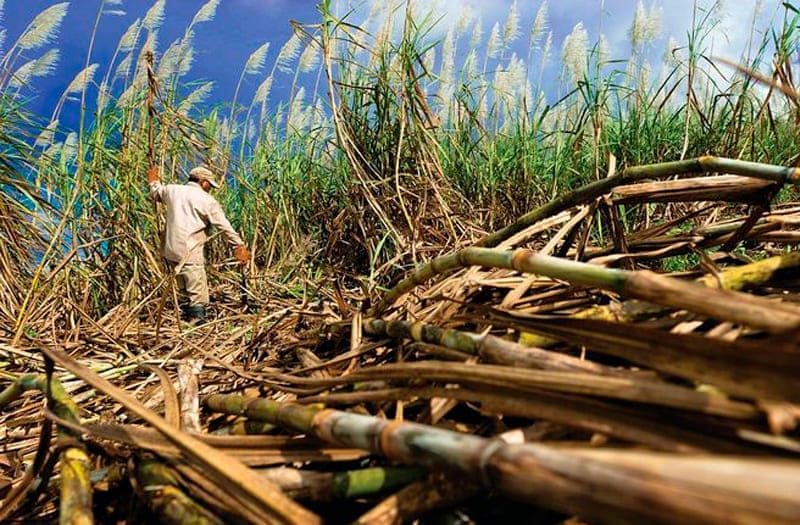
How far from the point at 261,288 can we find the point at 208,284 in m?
1.50

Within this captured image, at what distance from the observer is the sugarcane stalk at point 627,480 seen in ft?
0.79

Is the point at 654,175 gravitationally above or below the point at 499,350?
above

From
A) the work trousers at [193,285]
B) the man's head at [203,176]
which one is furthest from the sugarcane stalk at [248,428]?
the man's head at [203,176]

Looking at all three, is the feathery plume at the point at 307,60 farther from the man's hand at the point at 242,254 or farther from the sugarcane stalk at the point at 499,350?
the sugarcane stalk at the point at 499,350

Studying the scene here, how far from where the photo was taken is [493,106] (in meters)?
4.05

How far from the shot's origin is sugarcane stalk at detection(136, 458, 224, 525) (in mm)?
494

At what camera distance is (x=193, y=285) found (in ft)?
13.4

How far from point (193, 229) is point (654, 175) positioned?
421 cm

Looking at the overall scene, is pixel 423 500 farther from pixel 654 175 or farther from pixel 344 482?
pixel 654 175

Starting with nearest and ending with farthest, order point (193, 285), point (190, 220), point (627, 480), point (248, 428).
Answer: point (627, 480) → point (248, 428) → point (193, 285) → point (190, 220)

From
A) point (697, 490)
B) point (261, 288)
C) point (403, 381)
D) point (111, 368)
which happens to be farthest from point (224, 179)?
point (697, 490)

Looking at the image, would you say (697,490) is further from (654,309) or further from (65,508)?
(65,508)

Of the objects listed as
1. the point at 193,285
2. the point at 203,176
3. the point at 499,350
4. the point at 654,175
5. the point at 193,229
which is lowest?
the point at 193,285

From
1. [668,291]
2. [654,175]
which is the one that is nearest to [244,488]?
[668,291]
